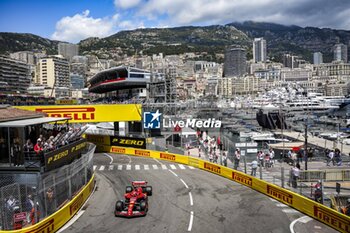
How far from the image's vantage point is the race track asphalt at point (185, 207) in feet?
54.2

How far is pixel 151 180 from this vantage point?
27.3 meters

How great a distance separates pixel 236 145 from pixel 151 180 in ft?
28.8

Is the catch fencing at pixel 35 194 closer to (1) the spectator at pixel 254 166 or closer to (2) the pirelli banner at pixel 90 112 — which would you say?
(1) the spectator at pixel 254 166

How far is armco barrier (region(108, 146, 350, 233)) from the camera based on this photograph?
16141 mm

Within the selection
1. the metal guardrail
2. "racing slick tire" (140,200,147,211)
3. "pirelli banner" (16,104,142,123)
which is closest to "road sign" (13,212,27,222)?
"racing slick tire" (140,200,147,211)

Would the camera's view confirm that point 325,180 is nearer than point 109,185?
Yes

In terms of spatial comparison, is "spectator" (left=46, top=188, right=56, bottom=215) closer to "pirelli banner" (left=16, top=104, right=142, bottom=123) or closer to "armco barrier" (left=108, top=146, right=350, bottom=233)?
"armco barrier" (left=108, top=146, right=350, bottom=233)

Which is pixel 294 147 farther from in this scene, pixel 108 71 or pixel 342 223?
pixel 108 71

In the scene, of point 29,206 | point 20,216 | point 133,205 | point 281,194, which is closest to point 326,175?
point 281,194

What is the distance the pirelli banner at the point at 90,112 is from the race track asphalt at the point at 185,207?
13.0 metres

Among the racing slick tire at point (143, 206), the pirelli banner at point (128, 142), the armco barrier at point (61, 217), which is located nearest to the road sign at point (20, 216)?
the armco barrier at point (61, 217)

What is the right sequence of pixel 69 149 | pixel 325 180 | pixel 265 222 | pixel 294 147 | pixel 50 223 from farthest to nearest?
pixel 294 147 < pixel 325 180 < pixel 69 149 < pixel 265 222 < pixel 50 223

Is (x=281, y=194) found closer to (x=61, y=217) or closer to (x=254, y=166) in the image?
(x=254, y=166)

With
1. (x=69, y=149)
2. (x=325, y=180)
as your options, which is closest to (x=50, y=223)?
(x=69, y=149)
